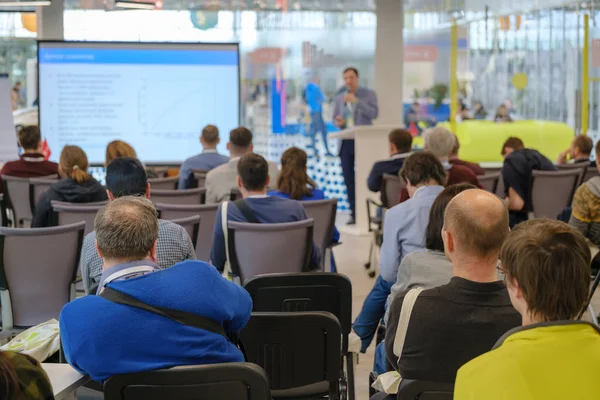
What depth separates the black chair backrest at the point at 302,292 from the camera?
3.58m

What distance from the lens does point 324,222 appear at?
17.7 ft

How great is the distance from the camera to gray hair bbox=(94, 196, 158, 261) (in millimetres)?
2586

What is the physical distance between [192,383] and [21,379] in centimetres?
48

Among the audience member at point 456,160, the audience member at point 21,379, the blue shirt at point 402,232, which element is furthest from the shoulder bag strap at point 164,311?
the audience member at point 456,160

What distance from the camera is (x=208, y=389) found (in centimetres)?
221

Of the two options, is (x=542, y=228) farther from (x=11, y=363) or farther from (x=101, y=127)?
(x=101, y=127)

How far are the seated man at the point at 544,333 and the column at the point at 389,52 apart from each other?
8667 millimetres

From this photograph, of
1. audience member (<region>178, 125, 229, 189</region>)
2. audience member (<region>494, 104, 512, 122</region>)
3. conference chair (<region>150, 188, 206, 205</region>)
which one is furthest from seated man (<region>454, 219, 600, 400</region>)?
audience member (<region>494, 104, 512, 122</region>)

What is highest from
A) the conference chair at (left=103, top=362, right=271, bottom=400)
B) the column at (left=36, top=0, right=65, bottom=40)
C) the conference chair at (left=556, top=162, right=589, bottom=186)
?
the column at (left=36, top=0, right=65, bottom=40)

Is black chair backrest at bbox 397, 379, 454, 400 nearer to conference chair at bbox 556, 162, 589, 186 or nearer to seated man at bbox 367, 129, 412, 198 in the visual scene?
conference chair at bbox 556, 162, 589, 186

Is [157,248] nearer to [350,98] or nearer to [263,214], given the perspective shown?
[263,214]

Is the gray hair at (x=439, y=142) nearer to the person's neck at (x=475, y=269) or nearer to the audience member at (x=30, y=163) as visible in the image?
the audience member at (x=30, y=163)

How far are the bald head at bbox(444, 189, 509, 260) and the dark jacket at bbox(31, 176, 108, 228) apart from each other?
3.49m

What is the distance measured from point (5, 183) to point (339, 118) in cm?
436
